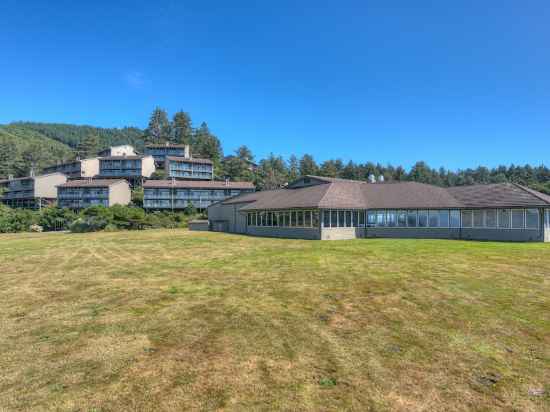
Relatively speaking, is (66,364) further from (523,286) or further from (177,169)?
(177,169)

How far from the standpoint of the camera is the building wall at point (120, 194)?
69.6 m

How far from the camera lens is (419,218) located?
32.3 metres

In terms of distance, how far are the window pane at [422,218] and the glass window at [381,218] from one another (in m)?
3.24

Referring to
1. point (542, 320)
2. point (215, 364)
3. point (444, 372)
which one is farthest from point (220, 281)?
point (542, 320)

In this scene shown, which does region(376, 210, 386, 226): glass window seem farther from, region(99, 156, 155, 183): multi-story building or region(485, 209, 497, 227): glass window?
region(99, 156, 155, 183): multi-story building

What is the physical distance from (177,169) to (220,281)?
260ft

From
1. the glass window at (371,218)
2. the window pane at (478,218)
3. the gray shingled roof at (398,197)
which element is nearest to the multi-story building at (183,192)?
the gray shingled roof at (398,197)

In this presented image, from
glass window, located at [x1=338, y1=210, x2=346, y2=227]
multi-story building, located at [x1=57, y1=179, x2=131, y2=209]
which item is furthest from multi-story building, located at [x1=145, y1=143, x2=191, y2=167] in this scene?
glass window, located at [x1=338, y1=210, x2=346, y2=227]

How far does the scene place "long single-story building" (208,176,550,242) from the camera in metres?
28.0

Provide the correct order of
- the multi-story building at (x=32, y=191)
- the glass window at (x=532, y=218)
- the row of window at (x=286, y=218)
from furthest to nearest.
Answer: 1. the multi-story building at (x=32, y=191)
2. the row of window at (x=286, y=218)
3. the glass window at (x=532, y=218)

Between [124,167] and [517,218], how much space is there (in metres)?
80.6

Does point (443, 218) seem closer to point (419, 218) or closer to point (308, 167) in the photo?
point (419, 218)

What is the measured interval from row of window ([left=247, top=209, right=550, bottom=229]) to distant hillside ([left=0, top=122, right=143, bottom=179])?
103 m

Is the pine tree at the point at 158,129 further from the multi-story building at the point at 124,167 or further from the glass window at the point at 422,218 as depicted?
the glass window at the point at 422,218
